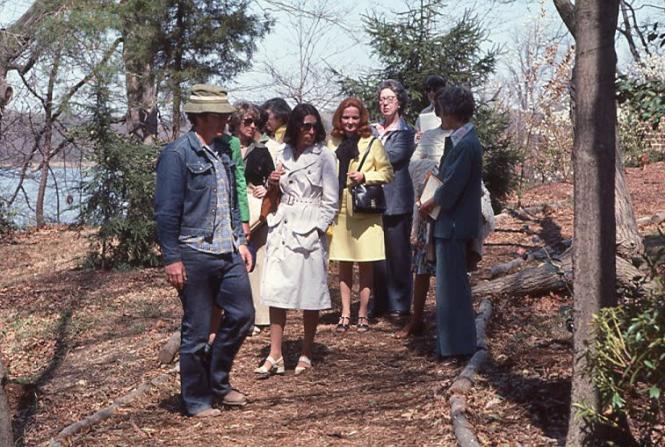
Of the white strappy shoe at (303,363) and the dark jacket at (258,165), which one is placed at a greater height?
the dark jacket at (258,165)

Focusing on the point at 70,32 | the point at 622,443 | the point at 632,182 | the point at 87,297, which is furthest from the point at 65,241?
the point at 622,443

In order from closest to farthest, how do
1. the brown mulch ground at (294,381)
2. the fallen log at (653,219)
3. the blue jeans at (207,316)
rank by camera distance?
the brown mulch ground at (294,381), the blue jeans at (207,316), the fallen log at (653,219)

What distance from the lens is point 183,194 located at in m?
5.40

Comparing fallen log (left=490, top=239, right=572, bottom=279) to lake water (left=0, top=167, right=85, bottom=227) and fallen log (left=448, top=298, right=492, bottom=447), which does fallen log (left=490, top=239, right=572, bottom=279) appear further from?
lake water (left=0, top=167, right=85, bottom=227)

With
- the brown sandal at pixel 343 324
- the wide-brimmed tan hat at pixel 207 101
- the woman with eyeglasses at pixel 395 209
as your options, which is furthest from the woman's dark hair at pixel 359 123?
the wide-brimmed tan hat at pixel 207 101

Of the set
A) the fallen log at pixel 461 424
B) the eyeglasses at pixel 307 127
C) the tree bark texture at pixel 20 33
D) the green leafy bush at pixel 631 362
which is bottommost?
the fallen log at pixel 461 424

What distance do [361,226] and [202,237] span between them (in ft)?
8.53

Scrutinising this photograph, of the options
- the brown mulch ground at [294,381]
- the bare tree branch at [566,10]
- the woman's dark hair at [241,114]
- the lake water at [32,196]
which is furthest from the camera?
the lake water at [32,196]

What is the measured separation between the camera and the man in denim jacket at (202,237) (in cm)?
537

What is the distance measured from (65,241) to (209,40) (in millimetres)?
5049

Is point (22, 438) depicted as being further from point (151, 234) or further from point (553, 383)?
point (151, 234)

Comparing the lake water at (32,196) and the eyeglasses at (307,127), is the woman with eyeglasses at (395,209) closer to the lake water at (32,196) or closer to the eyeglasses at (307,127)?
the eyeglasses at (307,127)

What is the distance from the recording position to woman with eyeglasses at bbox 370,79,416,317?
7.88m

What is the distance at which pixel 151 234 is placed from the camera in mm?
12508
